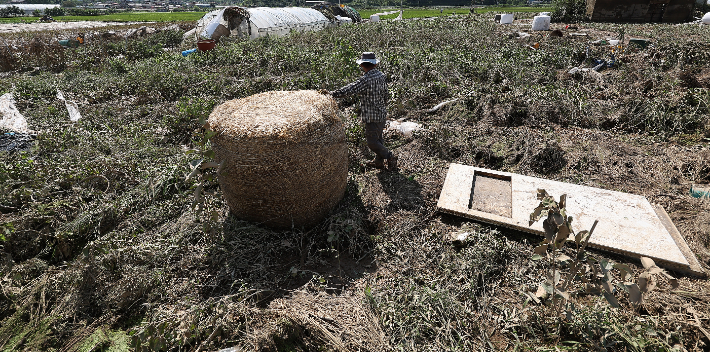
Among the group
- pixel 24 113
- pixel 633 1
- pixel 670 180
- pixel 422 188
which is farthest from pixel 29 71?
pixel 633 1

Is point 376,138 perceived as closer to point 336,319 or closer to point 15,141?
point 336,319

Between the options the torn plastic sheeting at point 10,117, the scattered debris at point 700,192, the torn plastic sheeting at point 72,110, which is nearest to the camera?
the scattered debris at point 700,192

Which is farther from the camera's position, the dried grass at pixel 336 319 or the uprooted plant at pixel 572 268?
the dried grass at pixel 336 319

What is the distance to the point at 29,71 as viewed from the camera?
10070 mm

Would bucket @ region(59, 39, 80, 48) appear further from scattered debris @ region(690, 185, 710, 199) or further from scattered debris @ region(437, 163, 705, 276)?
scattered debris @ region(690, 185, 710, 199)

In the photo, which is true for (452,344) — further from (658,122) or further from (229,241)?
(658,122)

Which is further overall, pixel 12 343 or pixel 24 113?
pixel 24 113

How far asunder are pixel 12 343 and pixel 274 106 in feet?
8.91

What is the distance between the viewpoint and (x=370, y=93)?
13.4ft

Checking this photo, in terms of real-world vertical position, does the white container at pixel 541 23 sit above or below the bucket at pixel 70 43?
above

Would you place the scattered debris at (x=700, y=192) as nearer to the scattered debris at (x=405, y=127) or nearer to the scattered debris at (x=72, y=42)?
the scattered debris at (x=405, y=127)

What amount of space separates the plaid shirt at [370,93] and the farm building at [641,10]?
19554 millimetres

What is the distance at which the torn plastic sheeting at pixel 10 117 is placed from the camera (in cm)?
509

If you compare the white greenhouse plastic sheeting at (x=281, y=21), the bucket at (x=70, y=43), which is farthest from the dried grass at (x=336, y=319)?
the bucket at (x=70, y=43)
